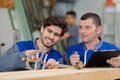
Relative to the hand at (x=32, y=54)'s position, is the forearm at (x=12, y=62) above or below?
below

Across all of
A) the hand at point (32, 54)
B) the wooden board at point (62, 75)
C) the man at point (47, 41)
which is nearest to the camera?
the wooden board at point (62, 75)

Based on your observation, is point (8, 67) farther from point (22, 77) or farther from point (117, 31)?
point (117, 31)

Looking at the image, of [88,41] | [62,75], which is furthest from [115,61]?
[62,75]

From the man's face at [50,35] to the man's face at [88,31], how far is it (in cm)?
23

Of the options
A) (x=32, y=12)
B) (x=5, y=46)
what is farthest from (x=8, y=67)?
(x=32, y=12)

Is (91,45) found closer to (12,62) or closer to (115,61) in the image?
(115,61)

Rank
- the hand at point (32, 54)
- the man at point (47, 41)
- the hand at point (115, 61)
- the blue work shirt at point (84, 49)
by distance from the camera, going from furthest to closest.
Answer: the blue work shirt at point (84, 49) → the man at point (47, 41) → the hand at point (115, 61) → the hand at point (32, 54)

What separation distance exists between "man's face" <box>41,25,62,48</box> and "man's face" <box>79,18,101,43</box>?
23 cm

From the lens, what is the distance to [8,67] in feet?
6.22

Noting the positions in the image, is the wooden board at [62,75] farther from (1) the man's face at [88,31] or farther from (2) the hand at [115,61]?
(1) the man's face at [88,31]

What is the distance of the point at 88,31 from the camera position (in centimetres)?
240

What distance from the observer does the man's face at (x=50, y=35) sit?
224 centimetres

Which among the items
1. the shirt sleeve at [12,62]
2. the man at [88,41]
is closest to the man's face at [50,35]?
the man at [88,41]

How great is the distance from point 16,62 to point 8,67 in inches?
2.6
